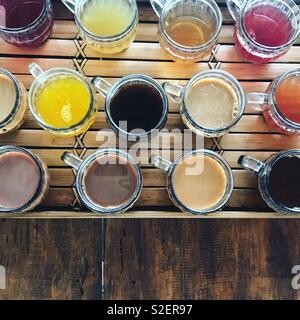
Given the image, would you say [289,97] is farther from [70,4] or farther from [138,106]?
[70,4]

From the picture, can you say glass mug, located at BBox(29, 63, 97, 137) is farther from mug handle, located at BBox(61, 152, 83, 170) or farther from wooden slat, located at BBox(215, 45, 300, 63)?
wooden slat, located at BBox(215, 45, 300, 63)

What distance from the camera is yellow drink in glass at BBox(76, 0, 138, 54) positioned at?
1195 mm

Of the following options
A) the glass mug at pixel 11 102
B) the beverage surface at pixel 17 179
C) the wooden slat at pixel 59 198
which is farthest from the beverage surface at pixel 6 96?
the wooden slat at pixel 59 198

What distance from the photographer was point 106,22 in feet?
4.07

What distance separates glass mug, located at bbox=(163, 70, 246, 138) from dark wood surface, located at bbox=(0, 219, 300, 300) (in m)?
0.26

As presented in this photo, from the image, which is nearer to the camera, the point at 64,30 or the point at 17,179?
the point at 17,179

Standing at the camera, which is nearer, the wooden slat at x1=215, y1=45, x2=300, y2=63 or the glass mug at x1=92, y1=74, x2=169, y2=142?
the glass mug at x1=92, y1=74, x2=169, y2=142

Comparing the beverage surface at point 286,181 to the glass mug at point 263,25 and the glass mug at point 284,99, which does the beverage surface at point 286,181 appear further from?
the glass mug at point 263,25

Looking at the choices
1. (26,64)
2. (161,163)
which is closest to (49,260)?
(161,163)

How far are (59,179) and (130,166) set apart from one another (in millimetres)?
183

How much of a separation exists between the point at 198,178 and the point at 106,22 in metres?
0.46

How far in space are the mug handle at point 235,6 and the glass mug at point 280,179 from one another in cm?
36

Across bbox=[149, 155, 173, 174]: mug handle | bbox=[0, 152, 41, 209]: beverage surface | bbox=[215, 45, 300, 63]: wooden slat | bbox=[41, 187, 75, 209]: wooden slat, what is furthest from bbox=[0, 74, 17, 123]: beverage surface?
bbox=[215, 45, 300, 63]: wooden slat

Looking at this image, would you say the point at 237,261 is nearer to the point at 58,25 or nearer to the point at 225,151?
the point at 225,151
